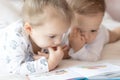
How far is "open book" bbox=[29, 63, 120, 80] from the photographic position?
2.95ft

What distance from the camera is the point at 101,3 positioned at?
1102mm

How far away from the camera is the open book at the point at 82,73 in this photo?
0.90 m

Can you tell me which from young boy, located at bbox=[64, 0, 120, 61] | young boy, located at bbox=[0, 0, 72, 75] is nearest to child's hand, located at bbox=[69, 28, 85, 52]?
young boy, located at bbox=[64, 0, 120, 61]

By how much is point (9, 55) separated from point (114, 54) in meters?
0.45

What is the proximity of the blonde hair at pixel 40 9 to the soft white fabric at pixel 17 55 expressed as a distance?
7cm

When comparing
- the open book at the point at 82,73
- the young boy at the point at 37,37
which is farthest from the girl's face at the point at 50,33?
the open book at the point at 82,73

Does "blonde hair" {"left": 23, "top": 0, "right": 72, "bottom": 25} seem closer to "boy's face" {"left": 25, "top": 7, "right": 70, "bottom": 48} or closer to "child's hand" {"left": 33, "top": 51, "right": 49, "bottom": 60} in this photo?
"boy's face" {"left": 25, "top": 7, "right": 70, "bottom": 48}

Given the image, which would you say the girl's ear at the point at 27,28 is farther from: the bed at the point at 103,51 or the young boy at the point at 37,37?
the bed at the point at 103,51

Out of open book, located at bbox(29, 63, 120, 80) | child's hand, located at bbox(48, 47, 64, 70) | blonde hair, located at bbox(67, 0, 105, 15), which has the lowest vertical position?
open book, located at bbox(29, 63, 120, 80)

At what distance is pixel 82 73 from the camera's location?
935 mm

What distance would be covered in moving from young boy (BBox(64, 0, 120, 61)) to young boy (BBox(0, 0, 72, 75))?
0.10 metres

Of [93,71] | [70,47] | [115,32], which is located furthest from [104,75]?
[115,32]

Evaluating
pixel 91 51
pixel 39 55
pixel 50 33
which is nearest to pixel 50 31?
pixel 50 33

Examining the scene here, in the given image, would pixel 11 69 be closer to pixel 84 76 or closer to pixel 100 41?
pixel 84 76
